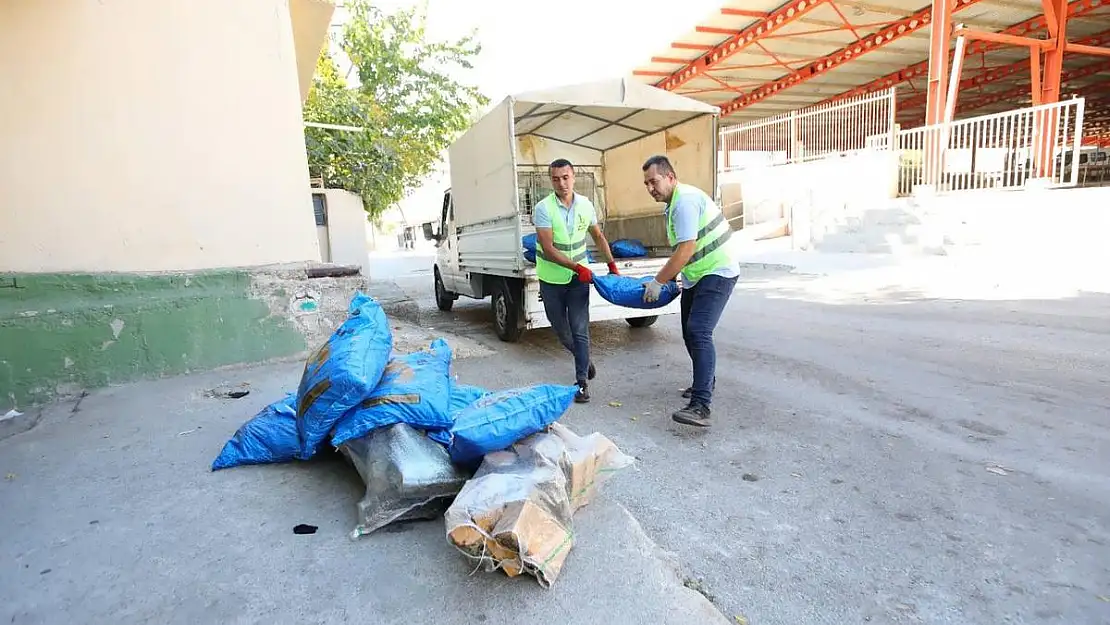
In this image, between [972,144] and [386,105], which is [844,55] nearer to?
[972,144]

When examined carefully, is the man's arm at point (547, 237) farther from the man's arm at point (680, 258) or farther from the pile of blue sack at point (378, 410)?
the pile of blue sack at point (378, 410)

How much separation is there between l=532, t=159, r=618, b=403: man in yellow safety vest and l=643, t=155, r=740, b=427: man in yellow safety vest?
63 centimetres

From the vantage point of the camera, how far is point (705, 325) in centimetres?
339

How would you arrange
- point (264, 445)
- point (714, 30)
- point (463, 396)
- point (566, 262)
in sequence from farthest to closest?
point (714, 30) < point (566, 262) < point (463, 396) < point (264, 445)

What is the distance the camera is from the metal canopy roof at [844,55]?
14.3 m

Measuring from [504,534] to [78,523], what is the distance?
1.86 metres

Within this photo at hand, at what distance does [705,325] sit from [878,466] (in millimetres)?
1153

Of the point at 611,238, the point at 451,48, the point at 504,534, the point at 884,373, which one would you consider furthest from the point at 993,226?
the point at 451,48

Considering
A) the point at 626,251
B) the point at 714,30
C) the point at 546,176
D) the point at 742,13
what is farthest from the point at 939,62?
the point at 626,251

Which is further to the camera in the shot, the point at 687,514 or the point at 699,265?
the point at 699,265

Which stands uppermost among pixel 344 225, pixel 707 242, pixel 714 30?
pixel 714 30

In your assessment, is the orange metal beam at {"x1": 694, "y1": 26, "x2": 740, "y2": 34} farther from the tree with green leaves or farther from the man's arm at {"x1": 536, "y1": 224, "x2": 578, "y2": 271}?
the man's arm at {"x1": 536, "y1": 224, "x2": 578, "y2": 271}

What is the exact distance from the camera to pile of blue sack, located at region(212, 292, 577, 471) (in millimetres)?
2207

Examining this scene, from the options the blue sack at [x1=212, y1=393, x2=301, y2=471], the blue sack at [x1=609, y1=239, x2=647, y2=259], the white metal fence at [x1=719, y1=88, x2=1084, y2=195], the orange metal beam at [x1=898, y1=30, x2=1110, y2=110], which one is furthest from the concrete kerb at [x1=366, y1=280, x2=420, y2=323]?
the orange metal beam at [x1=898, y1=30, x2=1110, y2=110]
